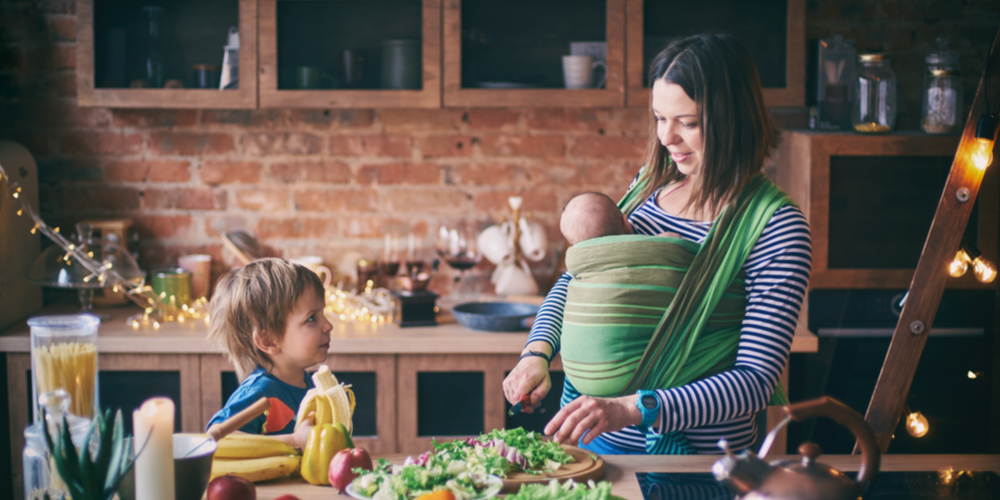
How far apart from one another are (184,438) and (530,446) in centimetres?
51

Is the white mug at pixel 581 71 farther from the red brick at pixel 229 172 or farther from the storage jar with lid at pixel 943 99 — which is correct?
the red brick at pixel 229 172

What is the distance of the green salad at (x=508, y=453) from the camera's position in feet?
4.00

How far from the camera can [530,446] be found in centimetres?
129

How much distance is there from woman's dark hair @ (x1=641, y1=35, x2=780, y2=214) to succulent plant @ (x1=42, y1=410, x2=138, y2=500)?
1013mm

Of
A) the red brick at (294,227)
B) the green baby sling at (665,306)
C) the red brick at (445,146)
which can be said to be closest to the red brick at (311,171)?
the red brick at (294,227)

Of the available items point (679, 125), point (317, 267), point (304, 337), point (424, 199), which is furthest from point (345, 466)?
point (424, 199)

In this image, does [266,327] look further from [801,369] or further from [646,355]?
[801,369]

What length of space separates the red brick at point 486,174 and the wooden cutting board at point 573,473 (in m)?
1.75

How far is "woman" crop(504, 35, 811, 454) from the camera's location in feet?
4.46

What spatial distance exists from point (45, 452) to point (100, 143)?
2.16 m

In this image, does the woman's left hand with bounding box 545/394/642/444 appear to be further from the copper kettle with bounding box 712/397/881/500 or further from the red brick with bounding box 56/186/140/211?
the red brick with bounding box 56/186/140/211

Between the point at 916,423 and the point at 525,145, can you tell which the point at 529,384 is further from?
the point at 525,145

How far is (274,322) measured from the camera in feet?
5.35

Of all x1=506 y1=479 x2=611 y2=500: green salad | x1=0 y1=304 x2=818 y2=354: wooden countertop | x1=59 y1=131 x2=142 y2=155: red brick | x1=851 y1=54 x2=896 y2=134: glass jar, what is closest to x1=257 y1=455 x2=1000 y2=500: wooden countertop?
x1=506 y1=479 x2=611 y2=500: green salad
